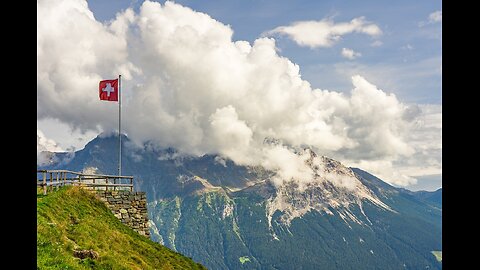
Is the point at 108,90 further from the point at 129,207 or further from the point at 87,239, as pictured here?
the point at 87,239

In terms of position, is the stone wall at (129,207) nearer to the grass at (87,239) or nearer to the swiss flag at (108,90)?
the grass at (87,239)

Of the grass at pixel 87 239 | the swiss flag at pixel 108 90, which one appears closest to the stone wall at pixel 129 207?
the grass at pixel 87 239

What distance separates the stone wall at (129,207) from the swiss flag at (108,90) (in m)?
8.87

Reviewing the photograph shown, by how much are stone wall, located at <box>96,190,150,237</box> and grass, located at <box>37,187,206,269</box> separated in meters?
1.01

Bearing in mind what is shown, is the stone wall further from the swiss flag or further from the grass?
the swiss flag

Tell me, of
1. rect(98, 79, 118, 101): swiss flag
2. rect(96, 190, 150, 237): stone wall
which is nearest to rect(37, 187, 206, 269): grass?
rect(96, 190, 150, 237): stone wall

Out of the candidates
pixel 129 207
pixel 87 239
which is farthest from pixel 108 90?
pixel 87 239

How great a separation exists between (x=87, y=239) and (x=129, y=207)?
49.8 feet

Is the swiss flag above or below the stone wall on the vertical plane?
above

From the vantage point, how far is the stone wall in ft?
145

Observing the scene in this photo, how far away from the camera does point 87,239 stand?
1188 inches
